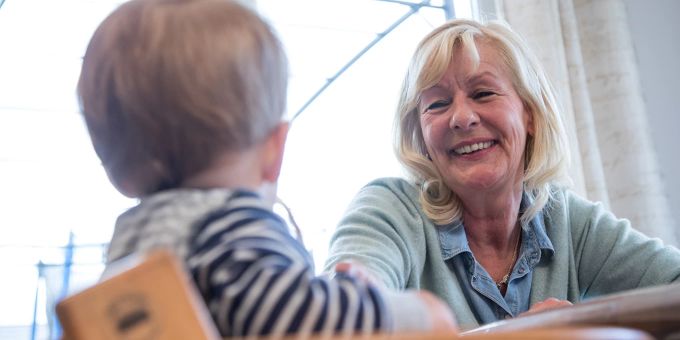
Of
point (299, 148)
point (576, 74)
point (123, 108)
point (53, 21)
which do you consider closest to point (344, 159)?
point (299, 148)

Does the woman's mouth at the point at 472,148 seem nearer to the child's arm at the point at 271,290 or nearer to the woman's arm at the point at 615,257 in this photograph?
the woman's arm at the point at 615,257

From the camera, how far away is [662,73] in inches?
110

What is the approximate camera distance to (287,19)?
3.99 metres

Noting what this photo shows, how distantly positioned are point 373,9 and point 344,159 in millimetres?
850

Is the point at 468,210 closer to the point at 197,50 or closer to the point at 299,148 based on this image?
the point at 197,50

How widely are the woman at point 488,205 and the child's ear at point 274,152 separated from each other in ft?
2.47

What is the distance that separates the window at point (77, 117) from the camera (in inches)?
136

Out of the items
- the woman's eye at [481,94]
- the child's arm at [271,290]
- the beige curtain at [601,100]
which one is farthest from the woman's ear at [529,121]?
the child's arm at [271,290]

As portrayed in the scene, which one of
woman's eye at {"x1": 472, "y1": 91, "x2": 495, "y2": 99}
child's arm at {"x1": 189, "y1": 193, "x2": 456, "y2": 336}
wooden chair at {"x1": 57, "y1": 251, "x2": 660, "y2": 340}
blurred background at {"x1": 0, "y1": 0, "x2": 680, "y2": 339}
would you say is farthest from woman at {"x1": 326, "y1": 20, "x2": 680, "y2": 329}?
blurred background at {"x1": 0, "y1": 0, "x2": 680, "y2": 339}

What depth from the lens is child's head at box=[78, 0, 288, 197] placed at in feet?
2.08

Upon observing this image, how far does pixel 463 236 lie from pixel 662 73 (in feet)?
5.04

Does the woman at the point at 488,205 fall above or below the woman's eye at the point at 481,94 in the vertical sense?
below

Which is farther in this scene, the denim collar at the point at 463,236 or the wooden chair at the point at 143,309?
the denim collar at the point at 463,236

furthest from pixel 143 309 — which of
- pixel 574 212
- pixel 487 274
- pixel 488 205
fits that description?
pixel 574 212
